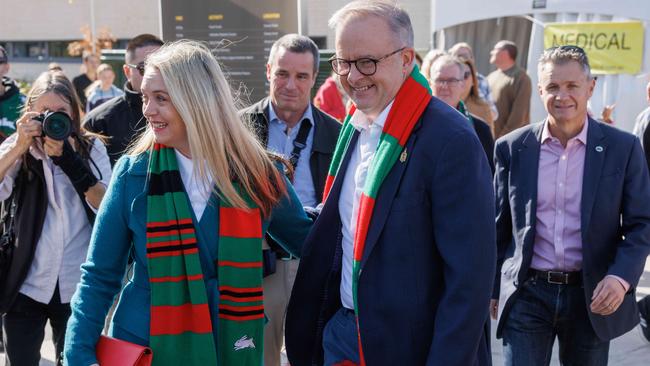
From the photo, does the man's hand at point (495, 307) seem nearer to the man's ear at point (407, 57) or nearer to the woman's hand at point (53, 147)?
the man's ear at point (407, 57)

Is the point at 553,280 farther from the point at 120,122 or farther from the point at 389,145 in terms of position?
the point at 120,122

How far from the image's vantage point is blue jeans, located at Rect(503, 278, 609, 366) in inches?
151

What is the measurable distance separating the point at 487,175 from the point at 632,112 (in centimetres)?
919

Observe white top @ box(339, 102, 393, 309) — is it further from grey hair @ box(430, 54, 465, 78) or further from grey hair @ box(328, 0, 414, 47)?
grey hair @ box(430, 54, 465, 78)

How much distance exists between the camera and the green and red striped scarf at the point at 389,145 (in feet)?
8.44

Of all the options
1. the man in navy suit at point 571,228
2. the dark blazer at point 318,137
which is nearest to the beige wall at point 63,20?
the dark blazer at point 318,137

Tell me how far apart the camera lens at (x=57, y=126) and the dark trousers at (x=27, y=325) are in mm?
786

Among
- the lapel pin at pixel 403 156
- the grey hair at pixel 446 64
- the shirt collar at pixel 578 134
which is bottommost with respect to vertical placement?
the shirt collar at pixel 578 134

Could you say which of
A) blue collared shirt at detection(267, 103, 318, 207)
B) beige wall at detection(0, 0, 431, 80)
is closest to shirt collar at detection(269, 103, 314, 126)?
blue collared shirt at detection(267, 103, 318, 207)

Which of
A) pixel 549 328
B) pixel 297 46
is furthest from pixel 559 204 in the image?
pixel 297 46

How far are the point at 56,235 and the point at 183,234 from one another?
64.6 inches

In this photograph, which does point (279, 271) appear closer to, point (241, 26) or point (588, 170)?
point (588, 170)

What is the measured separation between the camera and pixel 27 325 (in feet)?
13.8

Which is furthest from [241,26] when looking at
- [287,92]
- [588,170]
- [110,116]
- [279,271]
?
[588,170]
